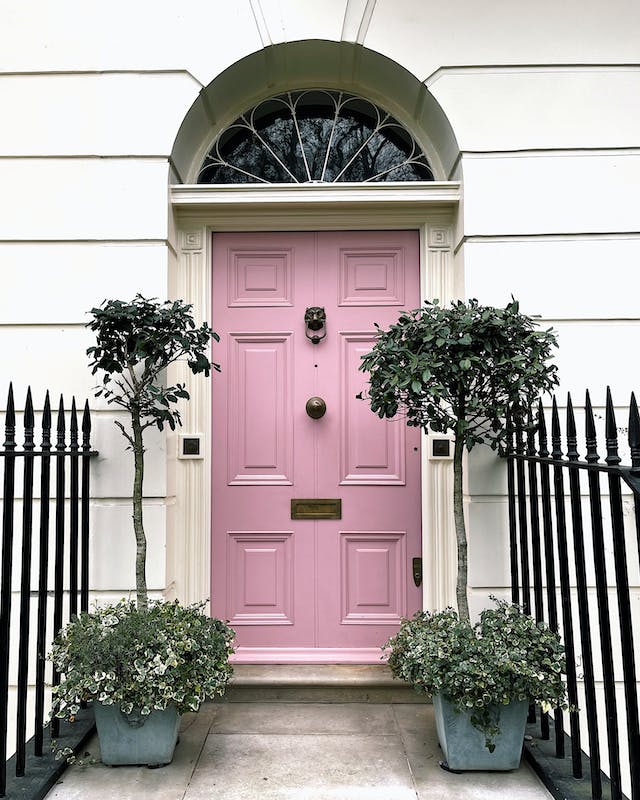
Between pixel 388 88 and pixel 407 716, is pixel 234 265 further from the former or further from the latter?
pixel 407 716

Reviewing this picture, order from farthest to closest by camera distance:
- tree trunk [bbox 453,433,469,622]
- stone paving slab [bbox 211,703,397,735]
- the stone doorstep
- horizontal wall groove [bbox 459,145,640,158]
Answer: horizontal wall groove [bbox 459,145,640,158] < the stone doorstep < stone paving slab [bbox 211,703,397,735] < tree trunk [bbox 453,433,469,622]

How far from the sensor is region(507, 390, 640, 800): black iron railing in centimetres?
230

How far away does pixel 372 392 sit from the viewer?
3.17 meters

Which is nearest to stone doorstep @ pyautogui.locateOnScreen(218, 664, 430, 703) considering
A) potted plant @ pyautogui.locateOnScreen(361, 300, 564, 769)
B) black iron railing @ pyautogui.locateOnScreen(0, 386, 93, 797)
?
potted plant @ pyautogui.locateOnScreen(361, 300, 564, 769)

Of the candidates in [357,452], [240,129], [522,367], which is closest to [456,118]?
[240,129]

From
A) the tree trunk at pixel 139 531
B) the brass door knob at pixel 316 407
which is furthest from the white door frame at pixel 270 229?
the brass door knob at pixel 316 407

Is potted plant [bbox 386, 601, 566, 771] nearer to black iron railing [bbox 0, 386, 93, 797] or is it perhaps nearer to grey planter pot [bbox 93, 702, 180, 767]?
grey planter pot [bbox 93, 702, 180, 767]

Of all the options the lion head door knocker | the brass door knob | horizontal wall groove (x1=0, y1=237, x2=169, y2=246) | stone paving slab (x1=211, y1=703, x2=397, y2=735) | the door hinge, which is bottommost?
stone paving slab (x1=211, y1=703, x2=397, y2=735)

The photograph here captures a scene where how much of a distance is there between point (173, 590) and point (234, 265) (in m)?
2.06

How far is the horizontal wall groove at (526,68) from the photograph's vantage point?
3.92 metres

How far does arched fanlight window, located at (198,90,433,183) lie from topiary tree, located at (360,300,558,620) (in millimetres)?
1510

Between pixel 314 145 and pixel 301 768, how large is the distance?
142 inches

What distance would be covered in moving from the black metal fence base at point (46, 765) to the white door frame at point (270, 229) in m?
0.83

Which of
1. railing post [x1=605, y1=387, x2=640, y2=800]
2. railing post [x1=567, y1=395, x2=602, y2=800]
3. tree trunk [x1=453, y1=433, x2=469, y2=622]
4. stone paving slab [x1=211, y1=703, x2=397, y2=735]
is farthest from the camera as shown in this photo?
stone paving slab [x1=211, y1=703, x2=397, y2=735]
